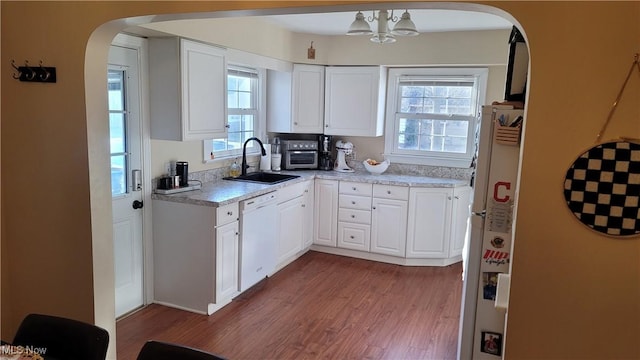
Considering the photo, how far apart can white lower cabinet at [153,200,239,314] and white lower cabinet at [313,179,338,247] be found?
151cm

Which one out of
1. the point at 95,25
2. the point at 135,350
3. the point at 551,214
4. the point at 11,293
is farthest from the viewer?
the point at 135,350

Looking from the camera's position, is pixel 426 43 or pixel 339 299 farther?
pixel 426 43

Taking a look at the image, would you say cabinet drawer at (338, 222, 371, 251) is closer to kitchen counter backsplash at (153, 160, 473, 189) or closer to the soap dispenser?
kitchen counter backsplash at (153, 160, 473, 189)

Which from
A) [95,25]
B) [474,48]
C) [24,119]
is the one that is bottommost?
[24,119]

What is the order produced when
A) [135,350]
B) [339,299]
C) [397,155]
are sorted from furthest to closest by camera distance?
[397,155]
[339,299]
[135,350]

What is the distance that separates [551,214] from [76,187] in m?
2.33

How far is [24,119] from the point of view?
8.58 ft

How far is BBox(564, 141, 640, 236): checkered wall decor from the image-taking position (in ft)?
5.52

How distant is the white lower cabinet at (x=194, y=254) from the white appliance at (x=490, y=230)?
1823 mm

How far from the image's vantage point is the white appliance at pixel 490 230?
2482mm

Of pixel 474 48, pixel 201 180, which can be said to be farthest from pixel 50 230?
pixel 474 48

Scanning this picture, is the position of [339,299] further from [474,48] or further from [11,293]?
[474,48]

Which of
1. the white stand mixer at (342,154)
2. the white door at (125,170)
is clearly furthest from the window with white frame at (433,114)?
the white door at (125,170)

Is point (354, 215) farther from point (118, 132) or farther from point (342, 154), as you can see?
point (118, 132)
